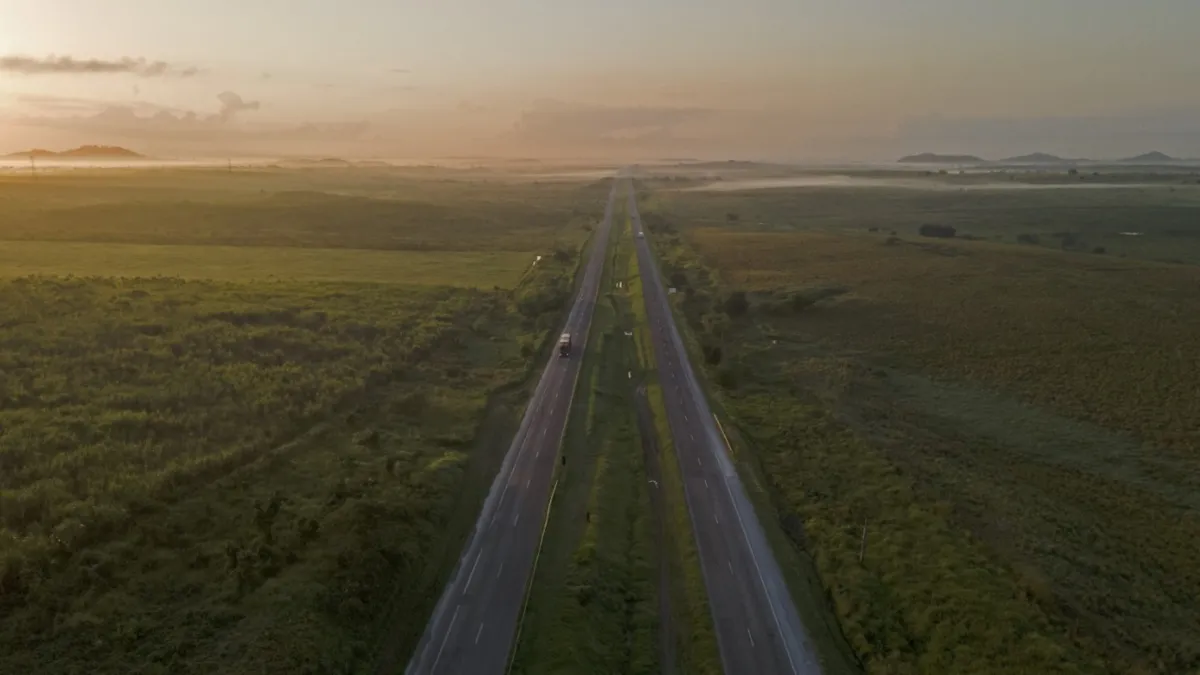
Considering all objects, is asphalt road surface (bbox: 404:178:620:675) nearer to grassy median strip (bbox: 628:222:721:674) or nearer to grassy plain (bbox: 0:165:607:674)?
grassy plain (bbox: 0:165:607:674)

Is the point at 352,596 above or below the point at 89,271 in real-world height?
below

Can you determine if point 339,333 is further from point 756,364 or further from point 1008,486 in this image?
point 1008,486

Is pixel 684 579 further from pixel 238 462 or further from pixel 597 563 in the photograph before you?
pixel 238 462

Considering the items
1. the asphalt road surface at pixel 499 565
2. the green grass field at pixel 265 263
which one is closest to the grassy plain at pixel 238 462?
the asphalt road surface at pixel 499 565

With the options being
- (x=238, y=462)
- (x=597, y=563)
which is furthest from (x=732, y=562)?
(x=238, y=462)

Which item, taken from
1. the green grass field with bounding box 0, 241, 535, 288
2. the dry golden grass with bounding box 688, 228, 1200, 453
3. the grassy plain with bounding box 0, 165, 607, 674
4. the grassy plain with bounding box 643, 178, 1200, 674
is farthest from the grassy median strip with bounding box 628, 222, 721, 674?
the green grass field with bounding box 0, 241, 535, 288

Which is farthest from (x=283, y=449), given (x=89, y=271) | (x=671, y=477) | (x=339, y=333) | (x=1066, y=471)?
(x=89, y=271)

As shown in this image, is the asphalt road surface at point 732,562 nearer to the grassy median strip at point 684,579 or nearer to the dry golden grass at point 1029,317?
the grassy median strip at point 684,579
